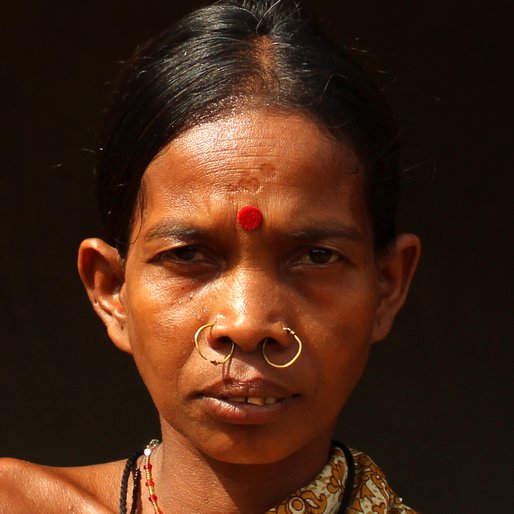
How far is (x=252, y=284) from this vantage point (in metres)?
2.26

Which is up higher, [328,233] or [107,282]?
[328,233]

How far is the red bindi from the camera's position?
7.45 ft

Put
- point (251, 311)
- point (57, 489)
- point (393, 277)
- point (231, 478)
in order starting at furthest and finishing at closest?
point (57, 489)
point (393, 277)
point (231, 478)
point (251, 311)

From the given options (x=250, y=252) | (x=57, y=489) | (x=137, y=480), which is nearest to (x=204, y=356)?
(x=250, y=252)

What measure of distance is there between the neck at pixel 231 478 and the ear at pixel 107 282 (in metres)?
0.22

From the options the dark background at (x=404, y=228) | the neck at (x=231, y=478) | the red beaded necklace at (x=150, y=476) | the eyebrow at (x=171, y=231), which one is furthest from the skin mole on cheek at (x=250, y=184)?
the dark background at (x=404, y=228)

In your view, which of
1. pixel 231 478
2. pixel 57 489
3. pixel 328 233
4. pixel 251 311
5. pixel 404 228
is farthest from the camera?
pixel 404 228

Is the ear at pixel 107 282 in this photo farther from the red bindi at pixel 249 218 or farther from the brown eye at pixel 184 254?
the red bindi at pixel 249 218

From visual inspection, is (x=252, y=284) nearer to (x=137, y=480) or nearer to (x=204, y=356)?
(x=204, y=356)

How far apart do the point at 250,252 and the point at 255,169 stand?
15cm

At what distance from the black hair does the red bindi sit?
20 cm

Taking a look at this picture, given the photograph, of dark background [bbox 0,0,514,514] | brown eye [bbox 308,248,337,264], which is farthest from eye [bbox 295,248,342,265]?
dark background [bbox 0,0,514,514]

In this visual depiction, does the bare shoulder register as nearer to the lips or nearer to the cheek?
the cheek

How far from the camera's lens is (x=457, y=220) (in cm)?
460
